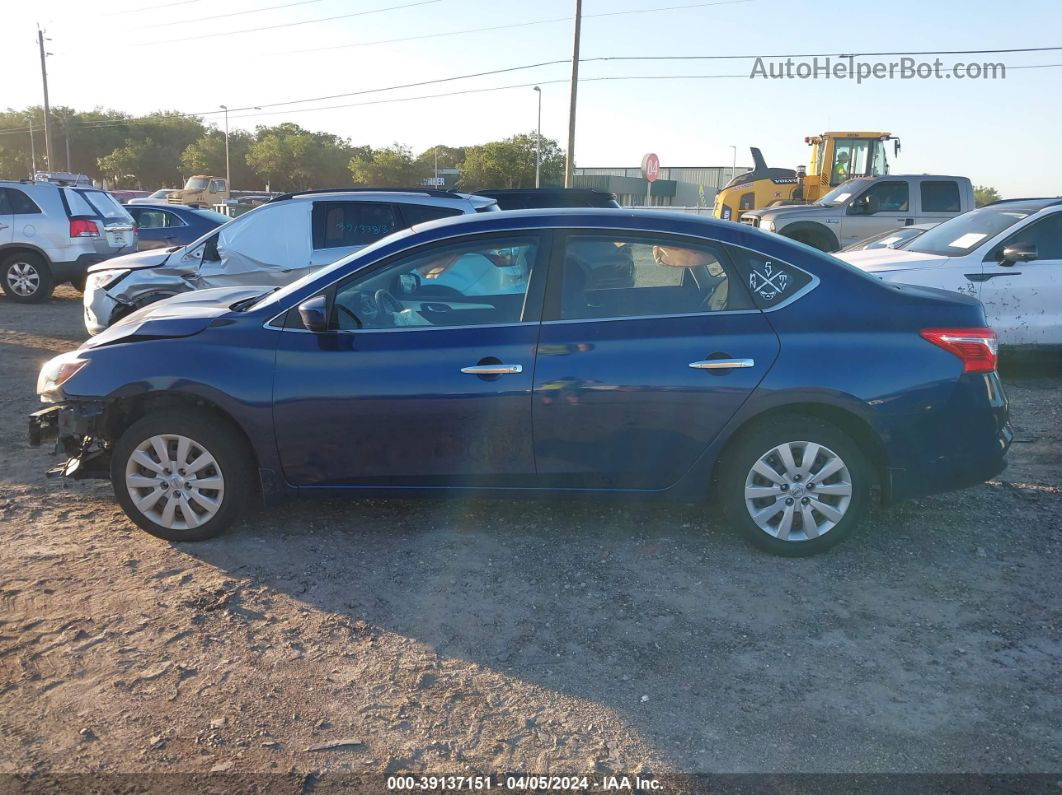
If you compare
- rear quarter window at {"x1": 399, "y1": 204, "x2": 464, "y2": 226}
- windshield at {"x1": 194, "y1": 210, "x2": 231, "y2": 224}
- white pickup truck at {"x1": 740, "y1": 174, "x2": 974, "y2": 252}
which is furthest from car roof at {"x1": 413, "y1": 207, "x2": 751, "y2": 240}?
white pickup truck at {"x1": 740, "y1": 174, "x2": 974, "y2": 252}

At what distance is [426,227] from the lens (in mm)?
4691

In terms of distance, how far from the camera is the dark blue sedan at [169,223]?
1547 centimetres

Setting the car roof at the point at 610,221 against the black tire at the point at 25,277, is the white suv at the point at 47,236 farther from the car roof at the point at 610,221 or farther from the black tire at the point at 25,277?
the car roof at the point at 610,221

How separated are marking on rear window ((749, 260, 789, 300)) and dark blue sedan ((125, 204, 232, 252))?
1259cm

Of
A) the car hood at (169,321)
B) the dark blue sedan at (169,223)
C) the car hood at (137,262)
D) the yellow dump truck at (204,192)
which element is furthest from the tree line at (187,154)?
the car hood at (169,321)

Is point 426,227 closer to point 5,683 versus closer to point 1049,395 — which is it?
point 5,683

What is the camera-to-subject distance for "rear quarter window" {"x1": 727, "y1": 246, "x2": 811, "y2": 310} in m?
4.46

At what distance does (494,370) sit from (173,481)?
5.77 ft

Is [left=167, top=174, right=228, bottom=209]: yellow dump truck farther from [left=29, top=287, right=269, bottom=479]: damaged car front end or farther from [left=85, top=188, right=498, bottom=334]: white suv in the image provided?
[left=29, top=287, right=269, bottom=479]: damaged car front end

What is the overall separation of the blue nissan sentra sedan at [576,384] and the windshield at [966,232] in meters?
4.66

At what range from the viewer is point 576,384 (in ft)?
14.3

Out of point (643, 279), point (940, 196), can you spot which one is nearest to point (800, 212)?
point (940, 196)

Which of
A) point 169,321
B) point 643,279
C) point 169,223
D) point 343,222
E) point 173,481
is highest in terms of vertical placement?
point 343,222

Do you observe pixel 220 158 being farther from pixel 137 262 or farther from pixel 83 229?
pixel 137 262
